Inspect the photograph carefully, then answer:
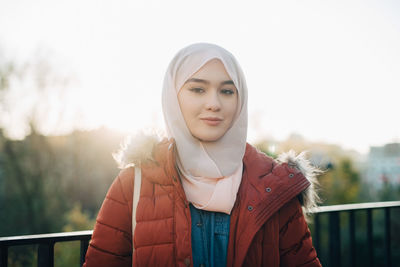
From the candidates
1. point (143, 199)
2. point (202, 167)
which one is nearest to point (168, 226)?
point (143, 199)

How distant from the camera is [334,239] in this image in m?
2.38

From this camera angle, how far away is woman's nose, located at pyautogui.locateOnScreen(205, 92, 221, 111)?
1439mm

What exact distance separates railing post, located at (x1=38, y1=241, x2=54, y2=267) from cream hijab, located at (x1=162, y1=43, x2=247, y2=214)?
1.00m

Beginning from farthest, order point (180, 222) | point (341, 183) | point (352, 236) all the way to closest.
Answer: point (341, 183) < point (352, 236) < point (180, 222)

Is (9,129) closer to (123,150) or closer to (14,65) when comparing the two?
(14,65)

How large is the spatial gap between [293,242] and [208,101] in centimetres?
92

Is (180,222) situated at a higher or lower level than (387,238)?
higher

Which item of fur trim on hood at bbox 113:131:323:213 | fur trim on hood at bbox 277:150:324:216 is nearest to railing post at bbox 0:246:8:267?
fur trim on hood at bbox 113:131:323:213

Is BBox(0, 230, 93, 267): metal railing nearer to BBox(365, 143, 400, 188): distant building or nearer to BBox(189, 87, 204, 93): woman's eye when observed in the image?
BBox(189, 87, 204, 93): woman's eye

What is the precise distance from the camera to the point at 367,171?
42.7 ft

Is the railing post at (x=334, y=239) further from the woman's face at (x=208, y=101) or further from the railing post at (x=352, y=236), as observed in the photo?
the woman's face at (x=208, y=101)

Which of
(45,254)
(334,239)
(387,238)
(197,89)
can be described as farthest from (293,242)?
(387,238)

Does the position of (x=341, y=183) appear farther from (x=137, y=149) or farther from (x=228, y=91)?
(x=137, y=149)

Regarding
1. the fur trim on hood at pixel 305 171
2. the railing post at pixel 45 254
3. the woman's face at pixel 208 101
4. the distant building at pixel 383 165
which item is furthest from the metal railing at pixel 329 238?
the distant building at pixel 383 165
